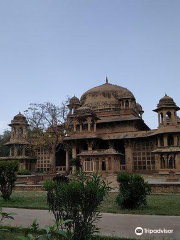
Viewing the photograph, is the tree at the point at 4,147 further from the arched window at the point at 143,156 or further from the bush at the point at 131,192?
the bush at the point at 131,192

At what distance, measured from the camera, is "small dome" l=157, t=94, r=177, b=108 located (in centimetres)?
2836

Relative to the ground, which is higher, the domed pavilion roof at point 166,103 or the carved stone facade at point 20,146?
the domed pavilion roof at point 166,103

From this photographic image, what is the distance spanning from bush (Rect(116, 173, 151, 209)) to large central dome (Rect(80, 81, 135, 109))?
25.4 m

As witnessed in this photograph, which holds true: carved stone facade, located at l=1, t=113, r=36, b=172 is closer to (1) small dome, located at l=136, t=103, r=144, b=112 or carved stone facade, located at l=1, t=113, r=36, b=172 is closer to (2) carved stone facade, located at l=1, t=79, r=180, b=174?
(2) carved stone facade, located at l=1, t=79, r=180, b=174

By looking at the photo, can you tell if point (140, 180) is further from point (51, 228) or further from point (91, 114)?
point (91, 114)

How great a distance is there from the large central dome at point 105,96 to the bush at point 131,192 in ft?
83.4

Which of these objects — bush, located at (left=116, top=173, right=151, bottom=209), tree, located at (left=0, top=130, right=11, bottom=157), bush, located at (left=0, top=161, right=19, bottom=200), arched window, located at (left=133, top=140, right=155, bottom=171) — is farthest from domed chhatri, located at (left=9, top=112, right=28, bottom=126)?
bush, located at (left=116, top=173, right=151, bottom=209)

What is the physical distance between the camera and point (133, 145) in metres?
29.2

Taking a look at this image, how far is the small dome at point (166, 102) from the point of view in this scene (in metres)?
28.4

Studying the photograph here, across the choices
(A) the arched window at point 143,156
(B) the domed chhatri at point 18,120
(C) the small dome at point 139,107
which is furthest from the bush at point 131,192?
(C) the small dome at point 139,107

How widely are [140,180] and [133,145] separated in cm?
1985

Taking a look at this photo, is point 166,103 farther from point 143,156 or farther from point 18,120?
point 18,120

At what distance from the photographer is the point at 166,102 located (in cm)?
2858

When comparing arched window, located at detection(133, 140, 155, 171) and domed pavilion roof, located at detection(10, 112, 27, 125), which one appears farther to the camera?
domed pavilion roof, located at detection(10, 112, 27, 125)
